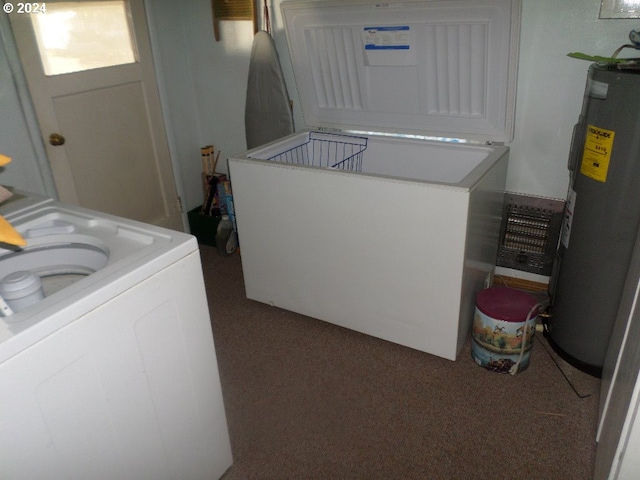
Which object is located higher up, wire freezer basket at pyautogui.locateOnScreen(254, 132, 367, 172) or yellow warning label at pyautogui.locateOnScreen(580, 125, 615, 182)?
yellow warning label at pyautogui.locateOnScreen(580, 125, 615, 182)

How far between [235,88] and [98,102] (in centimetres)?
76

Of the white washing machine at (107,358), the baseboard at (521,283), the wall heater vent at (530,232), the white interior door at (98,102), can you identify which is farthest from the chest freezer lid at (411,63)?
the white washing machine at (107,358)

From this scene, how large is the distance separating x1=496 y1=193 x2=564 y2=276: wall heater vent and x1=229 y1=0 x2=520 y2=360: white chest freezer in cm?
12

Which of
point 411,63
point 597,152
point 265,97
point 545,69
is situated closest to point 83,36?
point 265,97

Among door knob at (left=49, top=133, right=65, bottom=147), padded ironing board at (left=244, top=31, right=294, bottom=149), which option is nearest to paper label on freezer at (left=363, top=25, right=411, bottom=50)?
padded ironing board at (left=244, top=31, right=294, bottom=149)

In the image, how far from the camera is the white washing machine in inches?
33.8

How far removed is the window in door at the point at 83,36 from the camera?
2.21 m

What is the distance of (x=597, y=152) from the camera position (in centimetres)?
157

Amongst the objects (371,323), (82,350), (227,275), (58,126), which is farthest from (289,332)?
(58,126)

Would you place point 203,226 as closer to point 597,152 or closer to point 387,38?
point 387,38

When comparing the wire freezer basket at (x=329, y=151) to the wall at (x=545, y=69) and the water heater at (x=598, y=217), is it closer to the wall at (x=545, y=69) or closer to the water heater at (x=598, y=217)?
the wall at (x=545, y=69)

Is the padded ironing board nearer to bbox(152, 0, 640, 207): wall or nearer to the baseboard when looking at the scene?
bbox(152, 0, 640, 207): wall

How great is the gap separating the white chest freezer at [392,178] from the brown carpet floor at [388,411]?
0.14 metres

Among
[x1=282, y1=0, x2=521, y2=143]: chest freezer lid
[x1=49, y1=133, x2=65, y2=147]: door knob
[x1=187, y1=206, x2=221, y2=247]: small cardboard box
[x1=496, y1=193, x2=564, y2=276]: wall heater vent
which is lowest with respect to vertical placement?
[x1=187, y1=206, x2=221, y2=247]: small cardboard box
